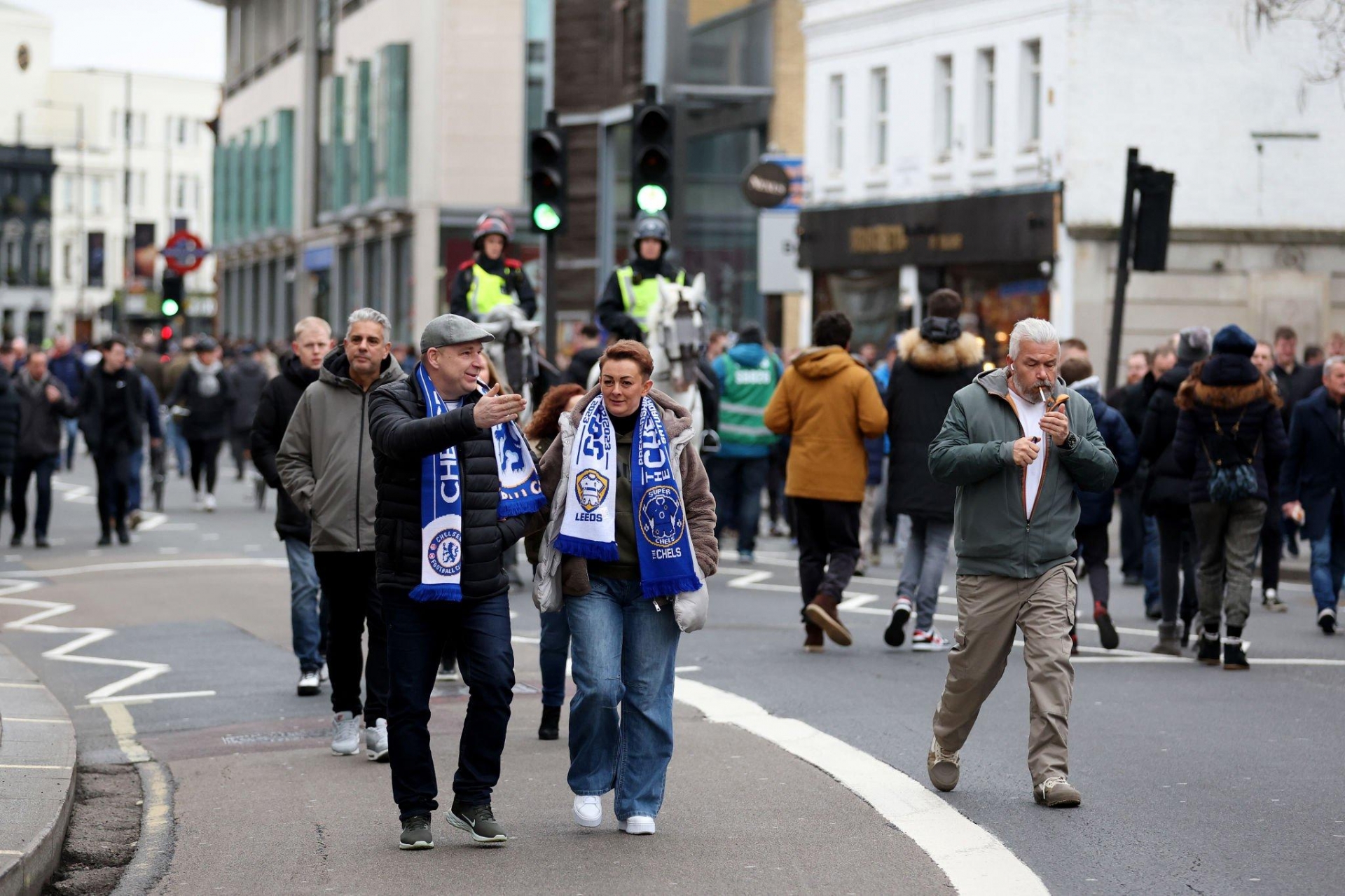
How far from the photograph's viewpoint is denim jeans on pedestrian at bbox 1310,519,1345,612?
46.7 feet

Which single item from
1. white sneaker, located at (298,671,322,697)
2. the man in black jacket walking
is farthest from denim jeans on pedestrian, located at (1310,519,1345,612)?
the man in black jacket walking

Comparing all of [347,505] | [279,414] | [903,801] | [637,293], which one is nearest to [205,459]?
[637,293]

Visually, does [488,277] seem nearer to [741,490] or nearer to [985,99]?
[741,490]

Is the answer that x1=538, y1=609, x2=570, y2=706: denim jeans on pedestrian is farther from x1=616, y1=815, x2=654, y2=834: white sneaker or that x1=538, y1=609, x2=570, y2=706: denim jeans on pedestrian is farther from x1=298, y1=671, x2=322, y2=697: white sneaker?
Result: x1=298, y1=671, x2=322, y2=697: white sneaker

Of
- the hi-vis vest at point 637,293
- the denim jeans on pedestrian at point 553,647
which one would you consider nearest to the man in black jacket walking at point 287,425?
the denim jeans on pedestrian at point 553,647

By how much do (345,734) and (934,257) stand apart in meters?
26.1

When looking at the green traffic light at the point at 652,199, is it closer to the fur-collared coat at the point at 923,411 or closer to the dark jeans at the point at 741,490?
the dark jeans at the point at 741,490

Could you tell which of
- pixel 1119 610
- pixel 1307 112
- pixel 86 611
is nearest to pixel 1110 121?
pixel 1307 112

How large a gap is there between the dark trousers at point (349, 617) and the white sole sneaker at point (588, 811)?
5.90 feet

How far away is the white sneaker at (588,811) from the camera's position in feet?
24.6

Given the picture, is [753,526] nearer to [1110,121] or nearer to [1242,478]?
[1242,478]

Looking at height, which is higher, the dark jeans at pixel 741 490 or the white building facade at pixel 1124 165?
the white building facade at pixel 1124 165

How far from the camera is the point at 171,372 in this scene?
98.6 feet

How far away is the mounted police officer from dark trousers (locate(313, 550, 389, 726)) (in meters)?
6.11
